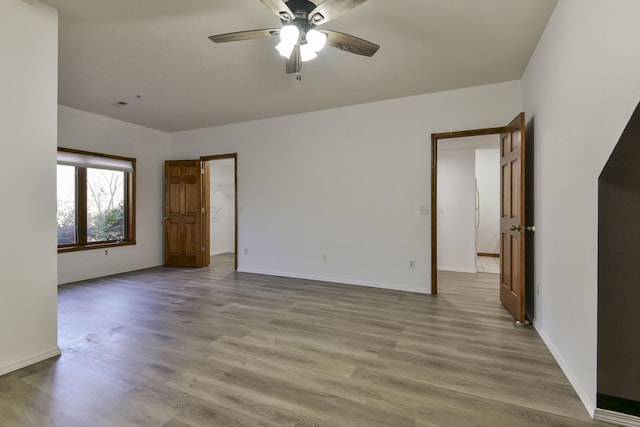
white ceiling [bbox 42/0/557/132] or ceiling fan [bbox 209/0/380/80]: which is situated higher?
white ceiling [bbox 42/0/557/132]

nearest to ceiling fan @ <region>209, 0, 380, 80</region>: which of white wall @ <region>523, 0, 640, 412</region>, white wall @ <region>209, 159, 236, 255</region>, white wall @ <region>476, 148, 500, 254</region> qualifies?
white wall @ <region>523, 0, 640, 412</region>

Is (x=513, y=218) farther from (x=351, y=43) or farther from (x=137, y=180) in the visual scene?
(x=137, y=180)

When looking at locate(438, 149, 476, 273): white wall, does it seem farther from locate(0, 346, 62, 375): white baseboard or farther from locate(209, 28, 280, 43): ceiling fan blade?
locate(0, 346, 62, 375): white baseboard

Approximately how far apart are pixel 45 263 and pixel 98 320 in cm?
109

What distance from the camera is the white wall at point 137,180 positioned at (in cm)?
464

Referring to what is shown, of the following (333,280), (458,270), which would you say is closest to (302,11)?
(333,280)

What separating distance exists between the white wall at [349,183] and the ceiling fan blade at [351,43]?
6.69 ft

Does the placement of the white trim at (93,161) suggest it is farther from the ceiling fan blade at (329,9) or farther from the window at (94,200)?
the ceiling fan blade at (329,9)

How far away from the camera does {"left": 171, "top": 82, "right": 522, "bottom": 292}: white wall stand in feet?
13.4

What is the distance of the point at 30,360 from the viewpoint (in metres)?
2.21

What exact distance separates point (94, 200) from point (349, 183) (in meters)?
4.26

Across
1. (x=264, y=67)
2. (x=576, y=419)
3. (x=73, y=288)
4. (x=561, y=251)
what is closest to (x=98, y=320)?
(x=73, y=288)

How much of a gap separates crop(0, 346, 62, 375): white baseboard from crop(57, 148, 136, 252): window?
2.86 m

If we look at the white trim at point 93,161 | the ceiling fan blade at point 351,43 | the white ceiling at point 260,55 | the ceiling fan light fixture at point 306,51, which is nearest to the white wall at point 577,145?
the white ceiling at point 260,55
